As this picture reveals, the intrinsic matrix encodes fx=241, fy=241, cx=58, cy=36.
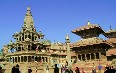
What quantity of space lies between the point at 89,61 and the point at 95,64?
235 cm

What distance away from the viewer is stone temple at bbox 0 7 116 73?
1658 inches

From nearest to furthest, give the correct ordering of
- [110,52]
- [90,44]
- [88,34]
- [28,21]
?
[110,52], [90,44], [88,34], [28,21]

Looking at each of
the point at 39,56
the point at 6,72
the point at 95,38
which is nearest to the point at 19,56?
the point at 39,56

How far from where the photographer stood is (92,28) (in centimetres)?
4406

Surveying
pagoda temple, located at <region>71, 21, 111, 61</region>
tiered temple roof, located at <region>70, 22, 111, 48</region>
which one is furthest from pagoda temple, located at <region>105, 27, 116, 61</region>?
tiered temple roof, located at <region>70, 22, 111, 48</region>

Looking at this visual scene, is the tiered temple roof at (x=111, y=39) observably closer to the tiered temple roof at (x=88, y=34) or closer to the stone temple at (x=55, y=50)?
the stone temple at (x=55, y=50)

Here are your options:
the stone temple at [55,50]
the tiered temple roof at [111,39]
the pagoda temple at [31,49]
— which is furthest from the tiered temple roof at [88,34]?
the pagoda temple at [31,49]

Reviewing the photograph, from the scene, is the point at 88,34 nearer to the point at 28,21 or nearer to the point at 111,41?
Answer: the point at 111,41

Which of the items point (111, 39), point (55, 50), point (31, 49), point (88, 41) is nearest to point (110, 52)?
point (88, 41)

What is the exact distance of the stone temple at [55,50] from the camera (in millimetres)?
42125

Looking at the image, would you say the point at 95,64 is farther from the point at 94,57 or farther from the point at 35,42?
the point at 35,42

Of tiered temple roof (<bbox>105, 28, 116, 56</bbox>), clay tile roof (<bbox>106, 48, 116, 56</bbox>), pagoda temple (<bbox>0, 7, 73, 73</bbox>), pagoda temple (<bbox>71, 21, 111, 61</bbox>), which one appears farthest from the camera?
pagoda temple (<bbox>0, 7, 73, 73</bbox>)

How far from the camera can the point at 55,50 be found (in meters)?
77.5

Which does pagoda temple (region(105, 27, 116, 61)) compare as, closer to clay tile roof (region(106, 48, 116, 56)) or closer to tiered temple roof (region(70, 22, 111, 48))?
clay tile roof (region(106, 48, 116, 56))
